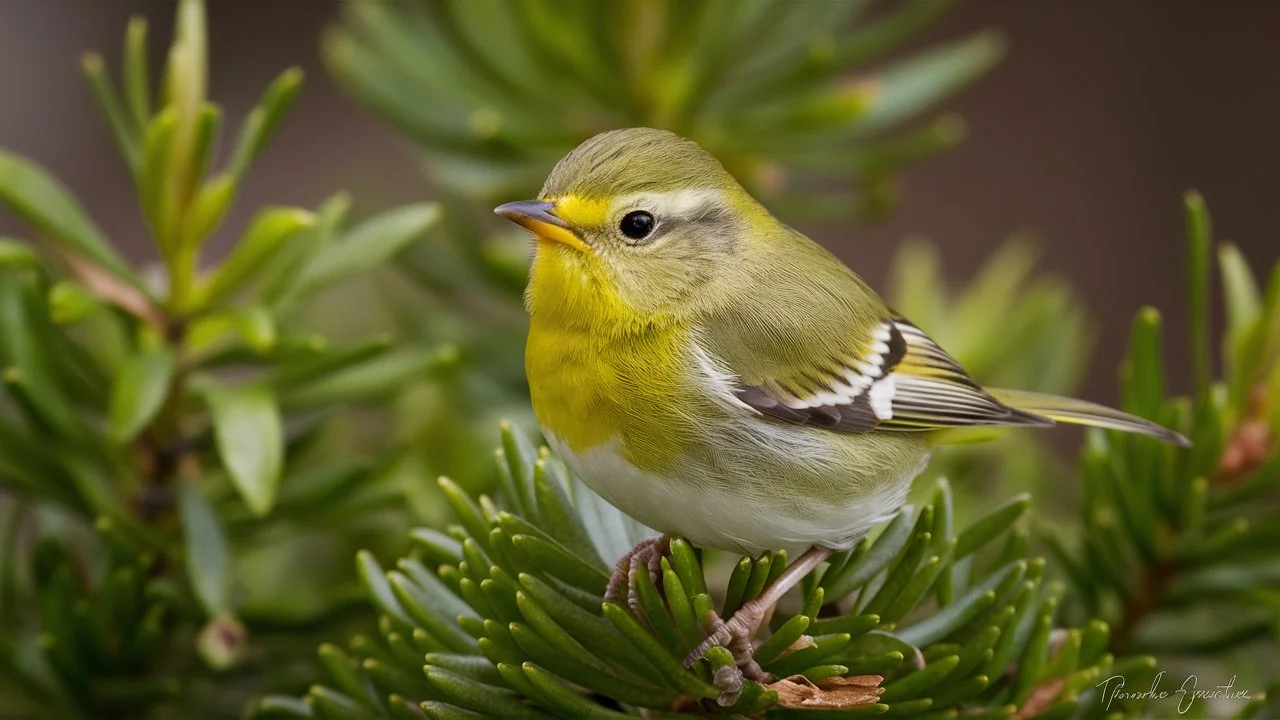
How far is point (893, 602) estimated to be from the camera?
152 cm

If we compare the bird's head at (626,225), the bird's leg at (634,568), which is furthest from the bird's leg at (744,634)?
the bird's head at (626,225)

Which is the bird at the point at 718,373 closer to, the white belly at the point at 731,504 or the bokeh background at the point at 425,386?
the white belly at the point at 731,504

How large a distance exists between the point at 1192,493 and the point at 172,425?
1.57m

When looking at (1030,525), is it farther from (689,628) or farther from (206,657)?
(206,657)

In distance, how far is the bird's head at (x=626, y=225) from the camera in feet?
6.23

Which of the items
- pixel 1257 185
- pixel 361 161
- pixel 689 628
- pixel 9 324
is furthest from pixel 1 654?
pixel 1257 185

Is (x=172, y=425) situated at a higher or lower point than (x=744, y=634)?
higher

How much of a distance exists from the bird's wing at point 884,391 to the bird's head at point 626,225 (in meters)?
0.21

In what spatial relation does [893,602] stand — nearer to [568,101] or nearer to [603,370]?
[603,370]

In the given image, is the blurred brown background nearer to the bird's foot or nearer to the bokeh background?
the bokeh background

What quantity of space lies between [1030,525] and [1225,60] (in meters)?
3.44
